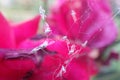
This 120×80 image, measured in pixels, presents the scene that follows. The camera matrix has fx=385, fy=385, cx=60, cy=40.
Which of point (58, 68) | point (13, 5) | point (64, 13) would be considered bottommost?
point (58, 68)

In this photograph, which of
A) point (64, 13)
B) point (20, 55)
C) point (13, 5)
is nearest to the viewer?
point (20, 55)

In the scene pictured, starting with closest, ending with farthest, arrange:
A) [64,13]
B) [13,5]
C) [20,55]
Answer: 1. [20,55]
2. [64,13]
3. [13,5]

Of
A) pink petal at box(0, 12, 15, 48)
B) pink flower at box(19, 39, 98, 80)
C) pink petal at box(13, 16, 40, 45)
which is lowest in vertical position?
pink flower at box(19, 39, 98, 80)

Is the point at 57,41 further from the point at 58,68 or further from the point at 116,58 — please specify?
the point at 116,58

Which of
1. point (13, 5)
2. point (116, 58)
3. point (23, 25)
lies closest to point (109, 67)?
point (116, 58)
